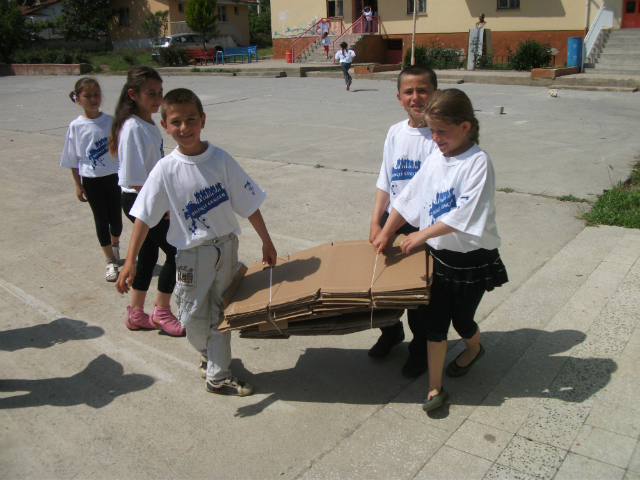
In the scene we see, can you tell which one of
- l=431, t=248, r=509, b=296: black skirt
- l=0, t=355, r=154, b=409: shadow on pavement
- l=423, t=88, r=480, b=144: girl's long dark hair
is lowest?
l=0, t=355, r=154, b=409: shadow on pavement

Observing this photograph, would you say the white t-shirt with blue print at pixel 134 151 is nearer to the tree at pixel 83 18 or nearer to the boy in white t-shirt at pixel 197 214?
the boy in white t-shirt at pixel 197 214

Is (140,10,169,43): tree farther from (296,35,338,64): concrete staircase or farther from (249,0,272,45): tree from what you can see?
(296,35,338,64): concrete staircase

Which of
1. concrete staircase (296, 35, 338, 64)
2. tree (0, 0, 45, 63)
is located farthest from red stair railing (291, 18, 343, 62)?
tree (0, 0, 45, 63)

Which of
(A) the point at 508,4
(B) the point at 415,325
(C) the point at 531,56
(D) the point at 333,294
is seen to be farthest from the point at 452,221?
(A) the point at 508,4

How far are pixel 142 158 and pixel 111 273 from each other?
1455mm

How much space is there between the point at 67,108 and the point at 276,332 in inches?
612

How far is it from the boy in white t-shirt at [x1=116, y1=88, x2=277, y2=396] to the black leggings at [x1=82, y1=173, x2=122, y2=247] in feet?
6.27

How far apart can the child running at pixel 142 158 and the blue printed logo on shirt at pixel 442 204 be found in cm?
187

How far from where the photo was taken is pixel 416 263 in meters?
2.80

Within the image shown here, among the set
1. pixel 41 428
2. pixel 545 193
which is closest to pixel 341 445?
pixel 41 428

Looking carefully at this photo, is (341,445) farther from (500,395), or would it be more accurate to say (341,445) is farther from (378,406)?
(500,395)

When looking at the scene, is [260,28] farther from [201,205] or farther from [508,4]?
[201,205]

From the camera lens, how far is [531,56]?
21891 mm

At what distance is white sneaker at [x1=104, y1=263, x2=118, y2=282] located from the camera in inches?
185
